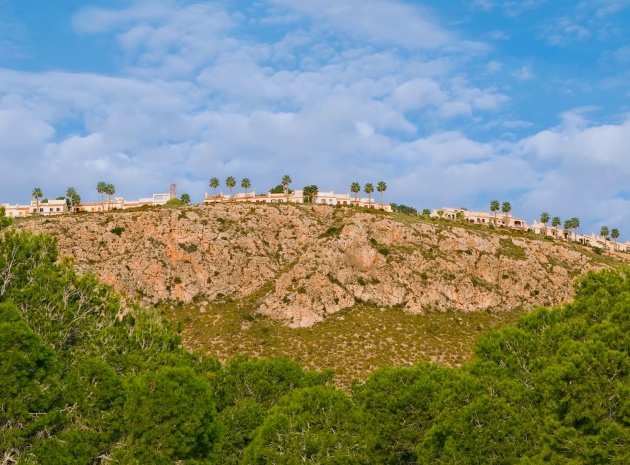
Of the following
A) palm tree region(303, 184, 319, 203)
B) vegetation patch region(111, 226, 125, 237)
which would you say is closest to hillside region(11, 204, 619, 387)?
vegetation patch region(111, 226, 125, 237)

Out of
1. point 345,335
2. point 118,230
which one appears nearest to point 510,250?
point 345,335

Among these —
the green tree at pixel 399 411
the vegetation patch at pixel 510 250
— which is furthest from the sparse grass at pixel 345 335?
the green tree at pixel 399 411

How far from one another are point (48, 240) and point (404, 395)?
26.2 metres

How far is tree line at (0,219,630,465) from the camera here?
3117 centimetres

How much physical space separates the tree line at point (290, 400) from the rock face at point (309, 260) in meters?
58.4

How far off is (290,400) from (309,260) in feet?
233

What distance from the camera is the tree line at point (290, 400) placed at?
31.2 m

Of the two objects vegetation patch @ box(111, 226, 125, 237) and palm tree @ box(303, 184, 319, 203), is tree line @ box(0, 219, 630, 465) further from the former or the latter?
palm tree @ box(303, 184, 319, 203)

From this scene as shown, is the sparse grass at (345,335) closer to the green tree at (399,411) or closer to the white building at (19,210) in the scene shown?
the green tree at (399,411)

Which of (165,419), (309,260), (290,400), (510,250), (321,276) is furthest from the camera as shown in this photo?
(510,250)

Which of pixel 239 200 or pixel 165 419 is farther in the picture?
pixel 239 200

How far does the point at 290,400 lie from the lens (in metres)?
39.2

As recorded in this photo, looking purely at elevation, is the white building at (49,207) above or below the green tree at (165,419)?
above

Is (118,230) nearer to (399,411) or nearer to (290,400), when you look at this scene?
(290,400)
